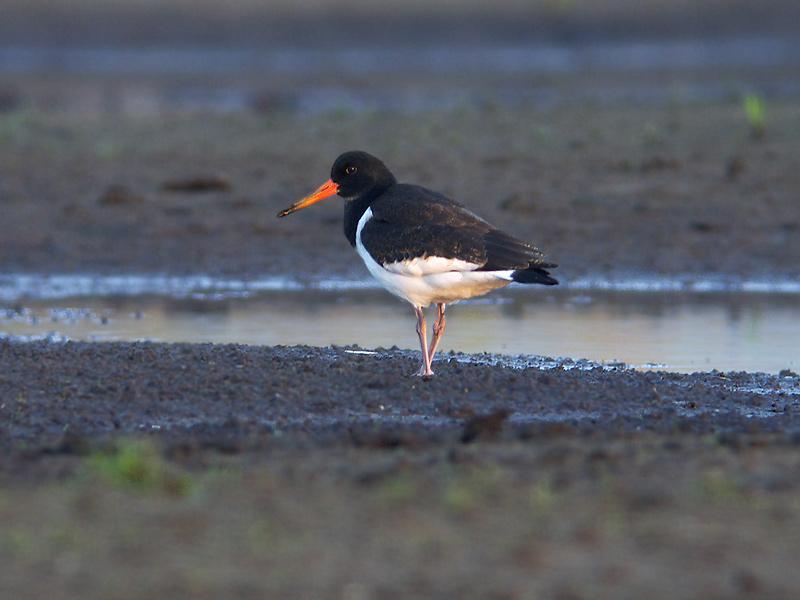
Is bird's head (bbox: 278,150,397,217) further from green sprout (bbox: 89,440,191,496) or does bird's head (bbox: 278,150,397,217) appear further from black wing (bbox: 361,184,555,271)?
green sprout (bbox: 89,440,191,496)

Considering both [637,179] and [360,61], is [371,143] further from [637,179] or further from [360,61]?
[360,61]

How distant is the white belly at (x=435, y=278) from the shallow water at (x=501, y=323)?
1674 mm

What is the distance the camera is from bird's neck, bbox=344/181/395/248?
9.69 m

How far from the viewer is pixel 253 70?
110ft

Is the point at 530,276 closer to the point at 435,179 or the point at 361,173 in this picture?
the point at 361,173

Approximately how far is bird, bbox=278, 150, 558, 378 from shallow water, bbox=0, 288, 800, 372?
5.64 ft

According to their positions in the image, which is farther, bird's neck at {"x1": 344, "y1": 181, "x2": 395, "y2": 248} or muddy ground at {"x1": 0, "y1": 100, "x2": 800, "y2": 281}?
muddy ground at {"x1": 0, "y1": 100, "x2": 800, "y2": 281}

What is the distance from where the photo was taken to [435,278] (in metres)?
9.05

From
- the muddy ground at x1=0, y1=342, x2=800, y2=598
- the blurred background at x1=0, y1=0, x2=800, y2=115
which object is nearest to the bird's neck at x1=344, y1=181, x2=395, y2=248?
the muddy ground at x1=0, y1=342, x2=800, y2=598

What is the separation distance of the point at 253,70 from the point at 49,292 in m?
20.2

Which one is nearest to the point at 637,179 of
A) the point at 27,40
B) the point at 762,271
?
the point at 762,271

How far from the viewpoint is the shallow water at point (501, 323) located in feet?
36.4

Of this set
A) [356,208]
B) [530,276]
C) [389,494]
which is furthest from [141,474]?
[356,208]

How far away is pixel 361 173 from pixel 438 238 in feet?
3.57
